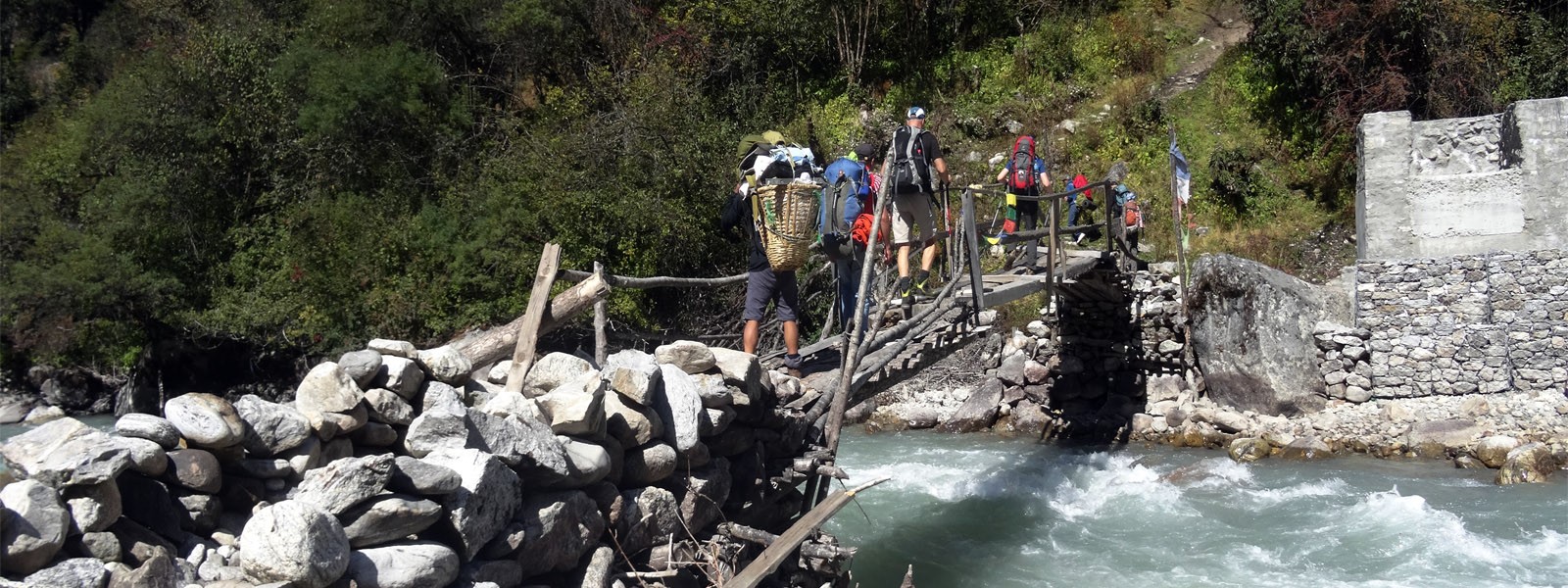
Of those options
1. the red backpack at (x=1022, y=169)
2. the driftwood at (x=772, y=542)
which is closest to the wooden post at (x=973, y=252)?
the red backpack at (x=1022, y=169)

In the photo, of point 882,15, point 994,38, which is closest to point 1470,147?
point 994,38

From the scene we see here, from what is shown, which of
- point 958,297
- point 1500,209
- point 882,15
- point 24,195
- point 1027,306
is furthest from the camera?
point 882,15

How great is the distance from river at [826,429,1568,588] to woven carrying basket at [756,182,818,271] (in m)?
2.15

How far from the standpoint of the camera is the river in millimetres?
8438

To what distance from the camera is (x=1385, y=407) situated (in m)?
12.6

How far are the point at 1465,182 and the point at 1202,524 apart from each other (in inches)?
201

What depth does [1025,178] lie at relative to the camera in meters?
11.1

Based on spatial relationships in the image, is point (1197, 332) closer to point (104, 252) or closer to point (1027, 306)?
point (1027, 306)

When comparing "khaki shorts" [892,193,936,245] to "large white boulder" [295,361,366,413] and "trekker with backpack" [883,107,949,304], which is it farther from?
"large white boulder" [295,361,366,413]

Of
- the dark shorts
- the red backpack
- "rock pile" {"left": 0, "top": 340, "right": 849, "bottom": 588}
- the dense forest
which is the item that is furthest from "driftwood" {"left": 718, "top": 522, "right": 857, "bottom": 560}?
the dense forest

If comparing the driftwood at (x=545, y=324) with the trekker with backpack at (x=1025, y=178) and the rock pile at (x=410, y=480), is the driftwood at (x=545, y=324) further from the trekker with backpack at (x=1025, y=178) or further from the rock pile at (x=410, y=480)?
the trekker with backpack at (x=1025, y=178)

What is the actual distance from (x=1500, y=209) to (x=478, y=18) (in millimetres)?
16097

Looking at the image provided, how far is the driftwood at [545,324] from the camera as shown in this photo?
6.41 meters

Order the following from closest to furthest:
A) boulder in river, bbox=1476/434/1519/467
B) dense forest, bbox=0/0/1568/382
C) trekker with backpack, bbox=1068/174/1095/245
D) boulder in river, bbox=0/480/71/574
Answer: boulder in river, bbox=0/480/71/574
boulder in river, bbox=1476/434/1519/467
trekker with backpack, bbox=1068/174/1095/245
dense forest, bbox=0/0/1568/382
